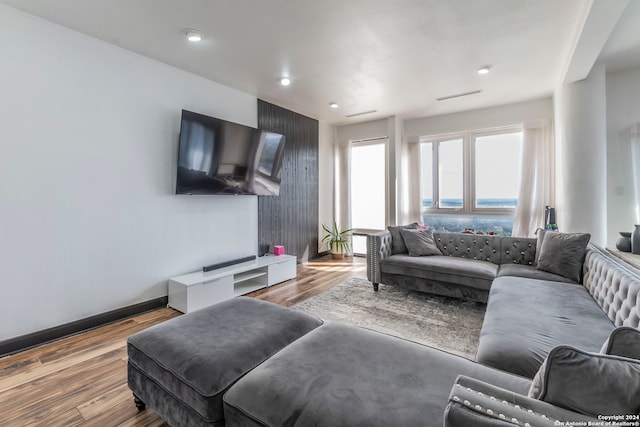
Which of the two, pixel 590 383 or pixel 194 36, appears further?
pixel 194 36

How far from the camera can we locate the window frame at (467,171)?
4.78 metres

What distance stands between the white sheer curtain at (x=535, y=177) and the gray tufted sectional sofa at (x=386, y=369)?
2650 mm

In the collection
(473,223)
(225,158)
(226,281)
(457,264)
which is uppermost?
(225,158)

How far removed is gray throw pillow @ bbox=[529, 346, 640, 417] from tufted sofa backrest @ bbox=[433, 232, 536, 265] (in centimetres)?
293

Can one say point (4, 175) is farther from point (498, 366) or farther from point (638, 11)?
point (638, 11)

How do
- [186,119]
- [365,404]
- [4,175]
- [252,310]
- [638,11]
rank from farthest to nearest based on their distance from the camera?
[186,119] → [638,11] → [4,175] → [252,310] → [365,404]

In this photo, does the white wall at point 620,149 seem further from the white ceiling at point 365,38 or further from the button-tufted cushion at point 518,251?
the button-tufted cushion at point 518,251

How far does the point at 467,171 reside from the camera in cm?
503

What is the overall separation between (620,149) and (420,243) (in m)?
2.71

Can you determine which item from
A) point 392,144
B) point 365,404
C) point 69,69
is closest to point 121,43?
point 69,69

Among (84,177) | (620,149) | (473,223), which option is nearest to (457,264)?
(473,223)

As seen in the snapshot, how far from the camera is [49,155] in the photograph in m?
2.43

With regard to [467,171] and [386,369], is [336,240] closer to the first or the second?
[467,171]

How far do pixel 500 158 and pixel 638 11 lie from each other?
2544 millimetres
